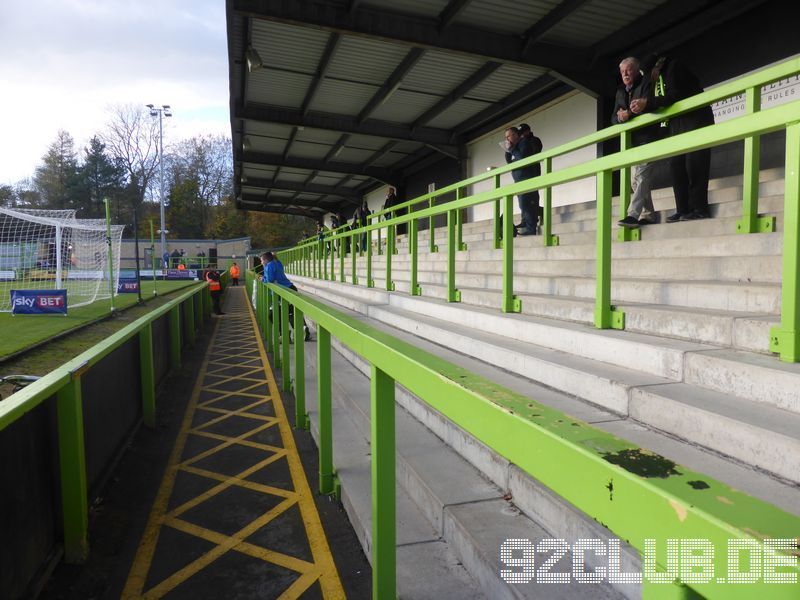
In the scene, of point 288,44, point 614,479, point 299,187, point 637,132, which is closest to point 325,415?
point 614,479

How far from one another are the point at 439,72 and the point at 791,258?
1135cm

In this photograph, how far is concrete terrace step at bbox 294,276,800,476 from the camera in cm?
220

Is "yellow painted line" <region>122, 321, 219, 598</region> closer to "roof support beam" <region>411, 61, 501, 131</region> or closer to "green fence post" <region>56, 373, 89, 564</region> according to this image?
"green fence post" <region>56, 373, 89, 564</region>

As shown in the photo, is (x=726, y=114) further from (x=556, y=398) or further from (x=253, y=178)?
(x=253, y=178)

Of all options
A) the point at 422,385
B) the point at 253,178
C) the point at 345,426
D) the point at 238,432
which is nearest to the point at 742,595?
the point at 422,385

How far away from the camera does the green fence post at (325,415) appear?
137 inches

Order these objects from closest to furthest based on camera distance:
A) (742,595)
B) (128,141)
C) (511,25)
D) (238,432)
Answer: (742,595)
(238,432)
(511,25)
(128,141)

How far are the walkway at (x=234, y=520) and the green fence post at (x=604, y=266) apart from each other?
217cm

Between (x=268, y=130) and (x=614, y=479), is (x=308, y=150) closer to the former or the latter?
(x=268, y=130)

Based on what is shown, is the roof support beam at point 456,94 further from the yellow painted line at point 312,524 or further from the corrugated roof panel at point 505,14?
the yellow painted line at point 312,524

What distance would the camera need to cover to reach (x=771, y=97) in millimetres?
7340

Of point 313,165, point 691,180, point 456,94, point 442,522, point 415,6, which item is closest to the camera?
point 442,522

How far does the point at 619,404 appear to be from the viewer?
2598 mm

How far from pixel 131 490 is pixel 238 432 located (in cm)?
136
